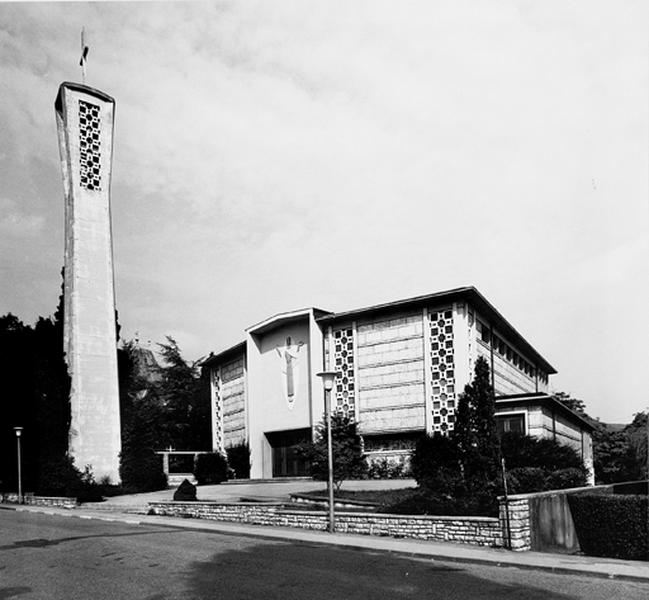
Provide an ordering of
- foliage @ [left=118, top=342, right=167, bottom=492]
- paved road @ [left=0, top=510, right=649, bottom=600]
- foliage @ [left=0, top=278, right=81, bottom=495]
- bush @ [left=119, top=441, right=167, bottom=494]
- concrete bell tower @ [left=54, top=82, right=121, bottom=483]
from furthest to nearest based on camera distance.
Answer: concrete bell tower @ [left=54, top=82, right=121, bottom=483]
foliage @ [left=118, top=342, right=167, bottom=492]
bush @ [left=119, top=441, right=167, bottom=494]
foliage @ [left=0, top=278, right=81, bottom=495]
paved road @ [left=0, top=510, right=649, bottom=600]

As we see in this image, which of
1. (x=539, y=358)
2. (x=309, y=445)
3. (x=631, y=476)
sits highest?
(x=539, y=358)

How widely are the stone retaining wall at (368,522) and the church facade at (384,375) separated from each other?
14225 millimetres

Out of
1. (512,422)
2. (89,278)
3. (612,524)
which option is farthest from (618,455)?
(612,524)

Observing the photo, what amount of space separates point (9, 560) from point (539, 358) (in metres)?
43.2

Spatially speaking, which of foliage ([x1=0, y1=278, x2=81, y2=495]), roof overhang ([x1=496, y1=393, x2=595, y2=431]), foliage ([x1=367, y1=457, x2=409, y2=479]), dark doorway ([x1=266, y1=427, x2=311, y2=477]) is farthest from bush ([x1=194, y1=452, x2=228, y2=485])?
roof overhang ([x1=496, y1=393, x2=595, y2=431])

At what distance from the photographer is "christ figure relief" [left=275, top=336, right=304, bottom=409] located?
41.5 meters

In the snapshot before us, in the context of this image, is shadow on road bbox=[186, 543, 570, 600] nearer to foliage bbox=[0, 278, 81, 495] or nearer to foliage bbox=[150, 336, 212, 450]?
foliage bbox=[0, 278, 81, 495]

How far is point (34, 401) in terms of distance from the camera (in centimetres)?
3812

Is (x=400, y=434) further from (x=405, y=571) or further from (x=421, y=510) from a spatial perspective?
(x=405, y=571)

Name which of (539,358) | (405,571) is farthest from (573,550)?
(539,358)

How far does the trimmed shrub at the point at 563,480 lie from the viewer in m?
21.7

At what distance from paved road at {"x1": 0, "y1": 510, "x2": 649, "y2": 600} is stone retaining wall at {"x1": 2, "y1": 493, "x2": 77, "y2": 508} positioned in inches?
655

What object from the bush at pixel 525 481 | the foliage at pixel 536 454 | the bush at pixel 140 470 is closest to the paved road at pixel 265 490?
the bush at pixel 140 470

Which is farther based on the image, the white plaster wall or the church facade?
the white plaster wall
